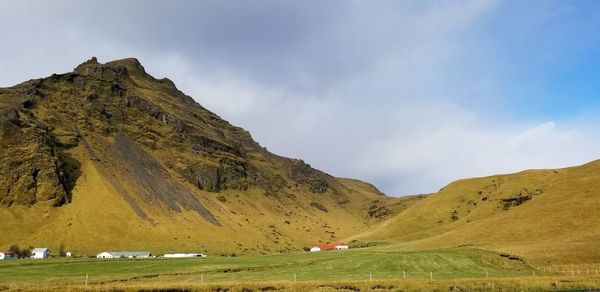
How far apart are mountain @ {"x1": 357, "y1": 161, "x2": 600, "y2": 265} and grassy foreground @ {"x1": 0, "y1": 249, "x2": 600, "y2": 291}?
16305 mm

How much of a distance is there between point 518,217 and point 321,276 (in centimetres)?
8389

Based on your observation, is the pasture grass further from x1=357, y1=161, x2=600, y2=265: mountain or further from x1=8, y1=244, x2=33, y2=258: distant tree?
x1=8, y1=244, x2=33, y2=258: distant tree

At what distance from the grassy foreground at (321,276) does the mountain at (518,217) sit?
16.3 meters

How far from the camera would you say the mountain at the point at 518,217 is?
90438 millimetres

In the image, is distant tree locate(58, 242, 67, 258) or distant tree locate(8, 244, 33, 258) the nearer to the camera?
distant tree locate(8, 244, 33, 258)

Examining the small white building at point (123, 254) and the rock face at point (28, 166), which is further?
the rock face at point (28, 166)

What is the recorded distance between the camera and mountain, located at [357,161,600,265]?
3561 inches

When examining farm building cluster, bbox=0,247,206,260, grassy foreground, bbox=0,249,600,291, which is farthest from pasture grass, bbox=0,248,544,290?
farm building cluster, bbox=0,247,206,260

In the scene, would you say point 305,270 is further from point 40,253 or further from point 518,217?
point 518,217

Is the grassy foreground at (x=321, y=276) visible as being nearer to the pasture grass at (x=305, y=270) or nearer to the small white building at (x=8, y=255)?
the pasture grass at (x=305, y=270)

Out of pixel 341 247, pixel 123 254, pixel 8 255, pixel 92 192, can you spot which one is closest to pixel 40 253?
pixel 8 255

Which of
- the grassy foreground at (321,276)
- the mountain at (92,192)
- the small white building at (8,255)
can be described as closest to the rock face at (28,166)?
the mountain at (92,192)

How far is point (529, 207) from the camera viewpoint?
13262cm

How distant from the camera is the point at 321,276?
62.1 metres
